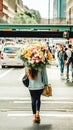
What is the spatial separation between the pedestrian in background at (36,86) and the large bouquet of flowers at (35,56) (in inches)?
5.7

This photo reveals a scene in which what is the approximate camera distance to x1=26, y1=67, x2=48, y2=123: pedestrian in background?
12273mm

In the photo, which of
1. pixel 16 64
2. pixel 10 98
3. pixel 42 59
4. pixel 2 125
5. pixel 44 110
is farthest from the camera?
pixel 16 64

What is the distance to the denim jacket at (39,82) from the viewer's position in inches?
484

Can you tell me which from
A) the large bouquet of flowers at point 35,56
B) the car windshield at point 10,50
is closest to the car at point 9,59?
the car windshield at point 10,50

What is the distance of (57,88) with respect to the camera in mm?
21188

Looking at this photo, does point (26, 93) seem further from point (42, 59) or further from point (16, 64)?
point (16, 64)

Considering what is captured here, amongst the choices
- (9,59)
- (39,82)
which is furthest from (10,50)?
(39,82)

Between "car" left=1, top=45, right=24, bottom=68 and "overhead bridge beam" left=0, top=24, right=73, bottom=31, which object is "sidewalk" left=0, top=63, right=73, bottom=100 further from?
"overhead bridge beam" left=0, top=24, right=73, bottom=31

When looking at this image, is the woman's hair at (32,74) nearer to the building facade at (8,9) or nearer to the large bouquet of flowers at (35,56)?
the large bouquet of flowers at (35,56)

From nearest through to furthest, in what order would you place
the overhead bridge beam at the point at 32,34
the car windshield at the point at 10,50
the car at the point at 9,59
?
1. the car at the point at 9,59
2. the car windshield at the point at 10,50
3. the overhead bridge beam at the point at 32,34

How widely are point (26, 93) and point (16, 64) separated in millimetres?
18493

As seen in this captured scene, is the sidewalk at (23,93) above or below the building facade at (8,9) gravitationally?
above

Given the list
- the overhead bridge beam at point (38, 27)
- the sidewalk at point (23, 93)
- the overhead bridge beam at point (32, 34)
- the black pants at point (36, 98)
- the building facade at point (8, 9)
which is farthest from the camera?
the building facade at point (8, 9)

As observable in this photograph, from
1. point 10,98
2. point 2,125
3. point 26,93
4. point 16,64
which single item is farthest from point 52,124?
point 16,64
